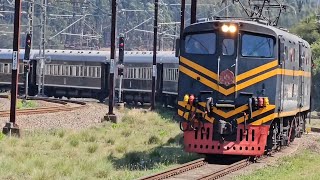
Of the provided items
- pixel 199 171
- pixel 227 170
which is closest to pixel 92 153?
pixel 199 171

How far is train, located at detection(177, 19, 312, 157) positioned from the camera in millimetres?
19031

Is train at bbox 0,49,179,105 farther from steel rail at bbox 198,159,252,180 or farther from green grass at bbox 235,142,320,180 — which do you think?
steel rail at bbox 198,159,252,180

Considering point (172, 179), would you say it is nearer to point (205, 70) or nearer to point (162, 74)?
point (205, 70)

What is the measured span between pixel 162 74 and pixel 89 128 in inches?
739

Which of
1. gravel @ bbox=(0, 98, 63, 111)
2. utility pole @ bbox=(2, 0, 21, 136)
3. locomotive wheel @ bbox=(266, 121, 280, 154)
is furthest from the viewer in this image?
gravel @ bbox=(0, 98, 63, 111)

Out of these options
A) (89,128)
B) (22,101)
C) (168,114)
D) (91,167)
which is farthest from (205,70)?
(22,101)

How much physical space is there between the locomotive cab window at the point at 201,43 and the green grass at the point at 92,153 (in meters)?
2.92

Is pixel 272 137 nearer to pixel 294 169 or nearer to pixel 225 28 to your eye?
pixel 294 169

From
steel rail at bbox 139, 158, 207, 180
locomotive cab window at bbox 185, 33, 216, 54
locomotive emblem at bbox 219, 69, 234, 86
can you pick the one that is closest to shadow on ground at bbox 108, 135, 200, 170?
steel rail at bbox 139, 158, 207, 180

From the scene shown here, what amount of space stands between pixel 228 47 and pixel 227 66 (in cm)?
50

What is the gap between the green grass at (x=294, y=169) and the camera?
16.9 metres

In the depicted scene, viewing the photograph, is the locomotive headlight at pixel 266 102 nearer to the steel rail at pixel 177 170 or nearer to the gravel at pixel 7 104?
the steel rail at pixel 177 170

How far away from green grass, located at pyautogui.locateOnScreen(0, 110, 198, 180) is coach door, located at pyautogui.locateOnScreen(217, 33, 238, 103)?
2.18m

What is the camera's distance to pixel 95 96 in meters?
55.2
